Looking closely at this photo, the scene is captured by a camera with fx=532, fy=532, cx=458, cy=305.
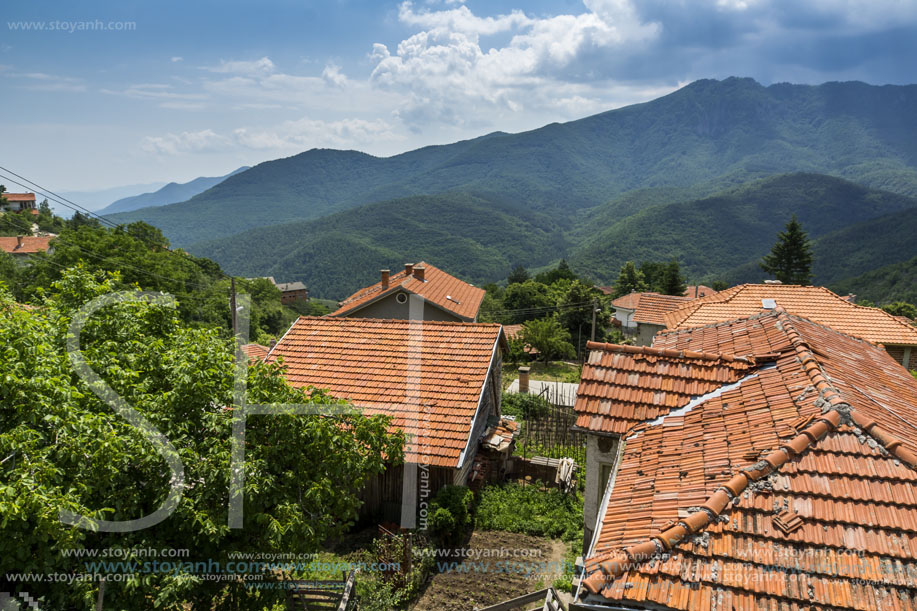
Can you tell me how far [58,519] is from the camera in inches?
193

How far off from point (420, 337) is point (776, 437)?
10.2 metres

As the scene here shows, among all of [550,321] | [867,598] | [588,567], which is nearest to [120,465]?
[588,567]

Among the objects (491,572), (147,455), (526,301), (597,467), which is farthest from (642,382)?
(526,301)

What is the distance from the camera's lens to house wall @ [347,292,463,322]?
27188 mm

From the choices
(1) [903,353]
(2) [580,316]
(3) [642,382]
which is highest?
(2) [580,316]

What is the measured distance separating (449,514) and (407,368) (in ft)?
13.7

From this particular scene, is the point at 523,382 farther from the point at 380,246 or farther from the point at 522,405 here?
the point at 380,246

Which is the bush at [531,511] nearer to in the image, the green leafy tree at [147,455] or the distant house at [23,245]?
the green leafy tree at [147,455]

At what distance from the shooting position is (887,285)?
81188 millimetres

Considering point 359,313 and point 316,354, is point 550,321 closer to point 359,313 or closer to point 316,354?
point 359,313

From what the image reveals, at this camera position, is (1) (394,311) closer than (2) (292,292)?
Yes

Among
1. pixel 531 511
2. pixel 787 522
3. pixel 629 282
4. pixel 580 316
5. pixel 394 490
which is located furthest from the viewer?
pixel 629 282

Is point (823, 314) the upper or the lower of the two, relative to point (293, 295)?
lower

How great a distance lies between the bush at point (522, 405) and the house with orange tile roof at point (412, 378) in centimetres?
569
